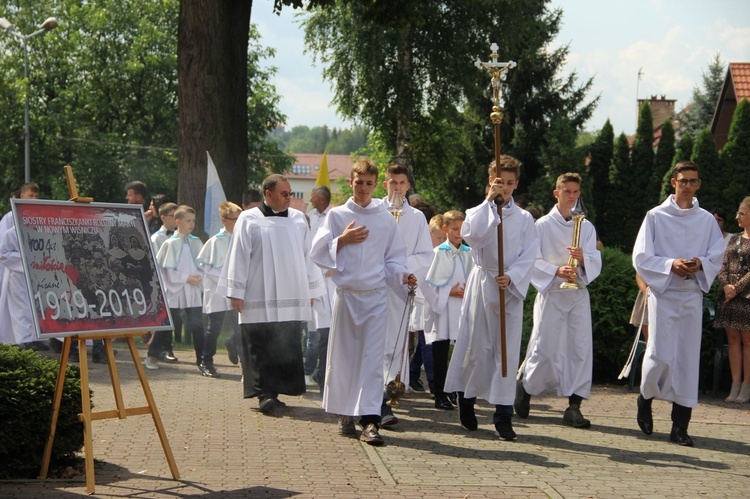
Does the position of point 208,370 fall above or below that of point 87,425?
below

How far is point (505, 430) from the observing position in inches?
342

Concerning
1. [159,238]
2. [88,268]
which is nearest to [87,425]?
[88,268]

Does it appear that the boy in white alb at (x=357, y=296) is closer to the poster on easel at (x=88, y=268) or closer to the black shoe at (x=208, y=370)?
the poster on easel at (x=88, y=268)

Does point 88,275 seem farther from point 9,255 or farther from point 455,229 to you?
point 9,255

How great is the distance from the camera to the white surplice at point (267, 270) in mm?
10016

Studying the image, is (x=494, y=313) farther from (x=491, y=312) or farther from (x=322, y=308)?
(x=322, y=308)

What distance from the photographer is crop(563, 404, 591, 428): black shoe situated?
31.0 feet

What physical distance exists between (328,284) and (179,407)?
2546 millimetres

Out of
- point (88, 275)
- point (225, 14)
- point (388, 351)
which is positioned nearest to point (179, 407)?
point (388, 351)

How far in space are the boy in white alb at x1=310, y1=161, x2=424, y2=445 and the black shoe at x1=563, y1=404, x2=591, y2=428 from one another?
2036mm

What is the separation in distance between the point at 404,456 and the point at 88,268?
8.94 feet

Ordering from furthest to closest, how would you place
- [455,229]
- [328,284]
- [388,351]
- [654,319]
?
[328,284] → [455,229] → [388,351] → [654,319]

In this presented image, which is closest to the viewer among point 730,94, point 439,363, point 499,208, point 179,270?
point 499,208

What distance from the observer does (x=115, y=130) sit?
53.5m
